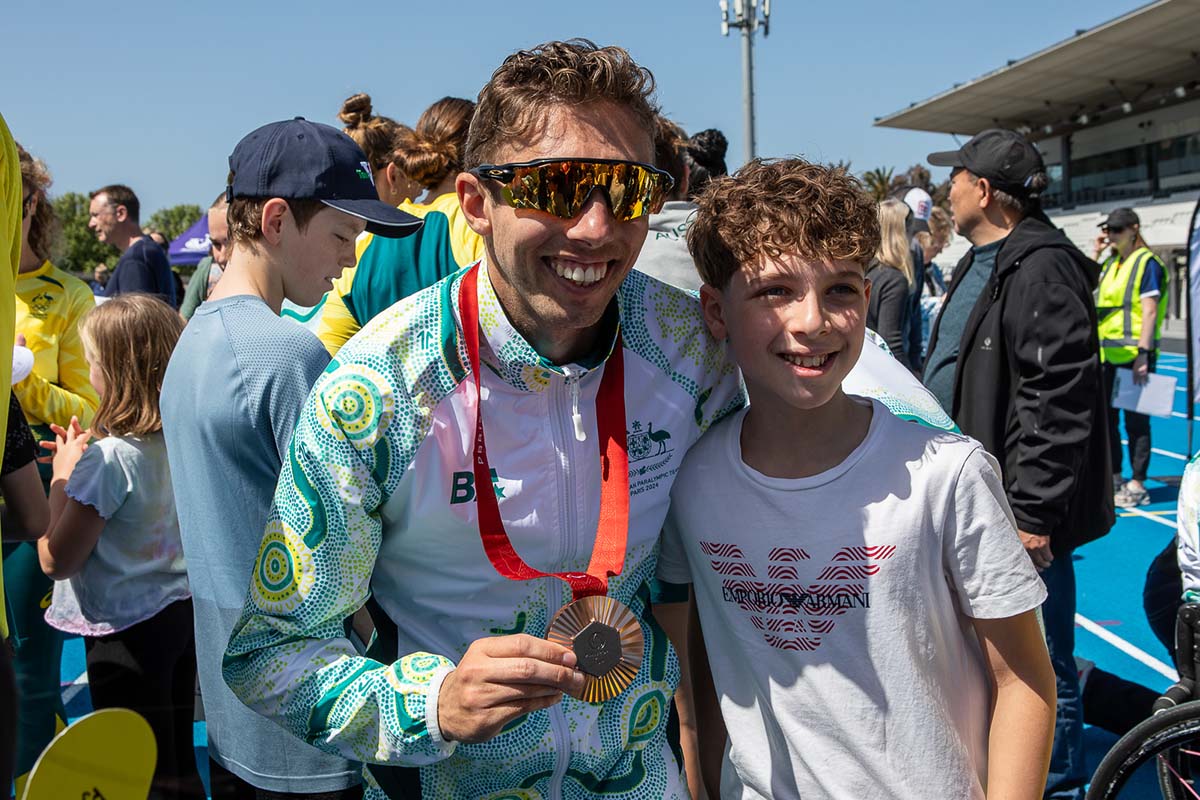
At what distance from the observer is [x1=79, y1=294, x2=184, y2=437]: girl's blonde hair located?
11.0 ft

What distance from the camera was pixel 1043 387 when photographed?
12.3 feet

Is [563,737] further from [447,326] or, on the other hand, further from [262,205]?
[262,205]

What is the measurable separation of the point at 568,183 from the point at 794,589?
83cm

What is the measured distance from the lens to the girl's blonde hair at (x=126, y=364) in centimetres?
334

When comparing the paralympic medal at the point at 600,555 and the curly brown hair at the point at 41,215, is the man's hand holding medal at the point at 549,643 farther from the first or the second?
the curly brown hair at the point at 41,215

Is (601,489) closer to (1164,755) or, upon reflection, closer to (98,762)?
(98,762)

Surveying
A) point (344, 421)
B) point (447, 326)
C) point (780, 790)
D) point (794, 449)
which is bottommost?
point (780, 790)

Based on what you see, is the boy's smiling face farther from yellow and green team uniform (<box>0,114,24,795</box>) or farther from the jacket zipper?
yellow and green team uniform (<box>0,114,24,795</box>)

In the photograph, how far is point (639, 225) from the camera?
1728mm

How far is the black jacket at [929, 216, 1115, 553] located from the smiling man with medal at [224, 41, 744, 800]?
2.39 metres

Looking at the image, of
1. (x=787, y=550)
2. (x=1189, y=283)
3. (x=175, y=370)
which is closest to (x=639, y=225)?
(x=787, y=550)

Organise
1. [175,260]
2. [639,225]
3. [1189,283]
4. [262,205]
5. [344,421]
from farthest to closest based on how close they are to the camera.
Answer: [175,260]
[1189,283]
[262,205]
[639,225]
[344,421]

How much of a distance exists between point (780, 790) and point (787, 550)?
1.49 feet

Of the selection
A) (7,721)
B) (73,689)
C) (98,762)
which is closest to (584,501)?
(98,762)
